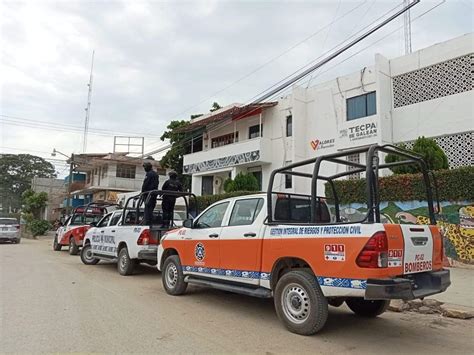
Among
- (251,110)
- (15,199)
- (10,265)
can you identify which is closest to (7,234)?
(10,265)

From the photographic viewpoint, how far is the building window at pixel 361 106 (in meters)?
20.0

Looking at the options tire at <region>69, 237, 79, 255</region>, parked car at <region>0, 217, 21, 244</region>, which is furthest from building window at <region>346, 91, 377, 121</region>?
parked car at <region>0, 217, 21, 244</region>

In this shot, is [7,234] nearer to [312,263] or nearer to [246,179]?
[246,179]

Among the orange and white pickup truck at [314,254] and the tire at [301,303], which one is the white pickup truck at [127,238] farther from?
the tire at [301,303]

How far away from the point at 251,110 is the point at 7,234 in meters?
16.7

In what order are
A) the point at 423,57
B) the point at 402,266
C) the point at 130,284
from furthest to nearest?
the point at 423,57 < the point at 130,284 < the point at 402,266

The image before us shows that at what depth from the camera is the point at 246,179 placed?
76.1 feet

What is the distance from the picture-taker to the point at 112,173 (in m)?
43.0

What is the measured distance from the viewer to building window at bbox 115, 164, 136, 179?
4347cm

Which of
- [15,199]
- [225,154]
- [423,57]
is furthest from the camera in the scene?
[15,199]

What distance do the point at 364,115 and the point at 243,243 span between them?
15.6m

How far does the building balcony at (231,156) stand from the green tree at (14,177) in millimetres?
56060

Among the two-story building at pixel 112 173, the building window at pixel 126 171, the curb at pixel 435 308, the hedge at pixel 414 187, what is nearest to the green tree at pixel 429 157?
the hedge at pixel 414 187

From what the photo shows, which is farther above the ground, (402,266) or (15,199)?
(15,199)
